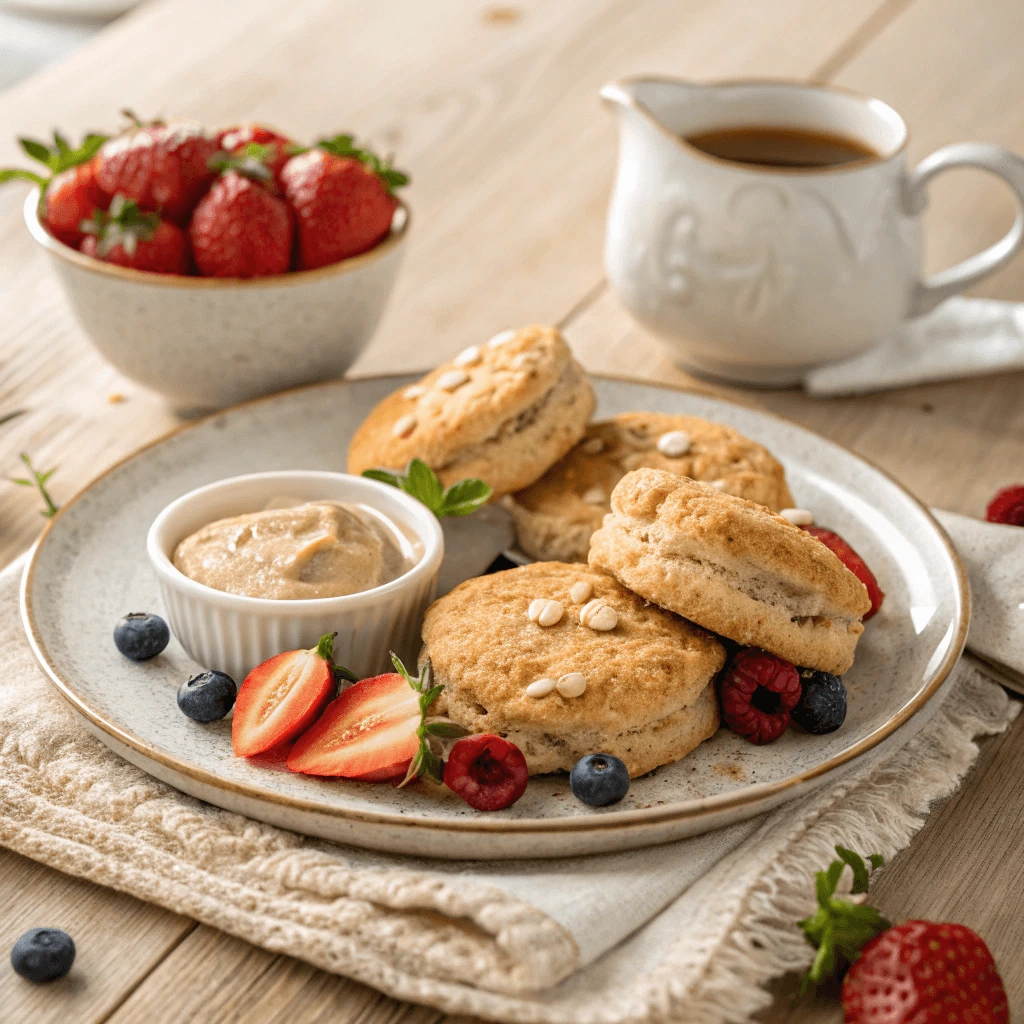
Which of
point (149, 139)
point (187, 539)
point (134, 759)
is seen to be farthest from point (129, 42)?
point (134, 759)

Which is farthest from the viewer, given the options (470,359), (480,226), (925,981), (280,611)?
(480,226)

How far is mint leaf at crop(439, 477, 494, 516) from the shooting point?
223 cm

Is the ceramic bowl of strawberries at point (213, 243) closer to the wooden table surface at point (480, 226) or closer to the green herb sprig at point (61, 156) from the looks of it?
the green herb sprig at point (61, 156)

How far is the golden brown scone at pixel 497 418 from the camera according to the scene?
7.58ft

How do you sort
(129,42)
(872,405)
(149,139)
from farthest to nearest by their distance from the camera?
(129,42), (872,405), (149,139)

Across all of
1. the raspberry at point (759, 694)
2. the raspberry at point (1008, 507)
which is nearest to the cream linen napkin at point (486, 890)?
the raspberry at point (759, 694)

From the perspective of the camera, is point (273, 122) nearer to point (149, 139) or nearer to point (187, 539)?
point (149, 139)

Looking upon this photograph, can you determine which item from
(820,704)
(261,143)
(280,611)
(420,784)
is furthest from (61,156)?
(820,704)

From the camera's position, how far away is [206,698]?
1.92 metres

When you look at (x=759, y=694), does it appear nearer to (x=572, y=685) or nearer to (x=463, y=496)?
(x=572, y=685)

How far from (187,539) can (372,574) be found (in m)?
0.34

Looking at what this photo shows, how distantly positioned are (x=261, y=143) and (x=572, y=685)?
1.52 metres

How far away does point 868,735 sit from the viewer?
6.12 feet

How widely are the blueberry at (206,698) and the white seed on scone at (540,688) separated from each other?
18.6 inches
